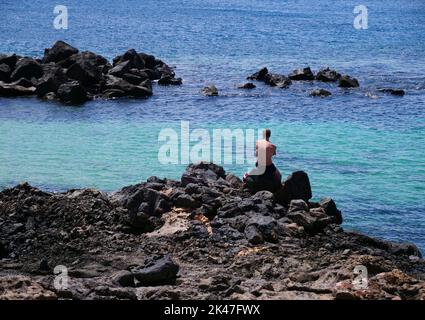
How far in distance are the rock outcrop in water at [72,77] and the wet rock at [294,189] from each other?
22.6 meters

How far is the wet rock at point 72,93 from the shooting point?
133 ft

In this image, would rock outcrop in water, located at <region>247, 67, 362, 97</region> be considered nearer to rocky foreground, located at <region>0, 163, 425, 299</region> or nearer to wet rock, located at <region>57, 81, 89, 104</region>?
wet rock, located at <region>57, 81, 89, 104</region>

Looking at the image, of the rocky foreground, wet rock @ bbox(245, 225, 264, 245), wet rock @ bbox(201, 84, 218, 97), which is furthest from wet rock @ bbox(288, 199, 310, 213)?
wet rock @ bbox(201, 84, 218, 97)

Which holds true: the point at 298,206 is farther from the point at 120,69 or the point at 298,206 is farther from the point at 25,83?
the point at 25,83

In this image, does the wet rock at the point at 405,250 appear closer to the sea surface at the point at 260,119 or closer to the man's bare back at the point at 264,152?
the sea surface at the point at 260,119

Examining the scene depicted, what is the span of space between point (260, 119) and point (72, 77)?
37.3 ft

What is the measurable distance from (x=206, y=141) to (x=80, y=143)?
501 centimetres

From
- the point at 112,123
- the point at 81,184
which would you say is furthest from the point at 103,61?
the point at 81,184

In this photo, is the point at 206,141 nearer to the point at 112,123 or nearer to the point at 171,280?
the point at 112,123

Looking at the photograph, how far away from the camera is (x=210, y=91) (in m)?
43.2

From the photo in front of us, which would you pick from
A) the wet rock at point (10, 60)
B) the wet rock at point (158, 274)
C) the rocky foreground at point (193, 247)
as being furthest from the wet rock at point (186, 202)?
the wet rock at point (10, 60)

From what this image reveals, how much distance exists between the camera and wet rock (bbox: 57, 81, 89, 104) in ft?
133

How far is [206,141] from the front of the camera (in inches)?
1259
